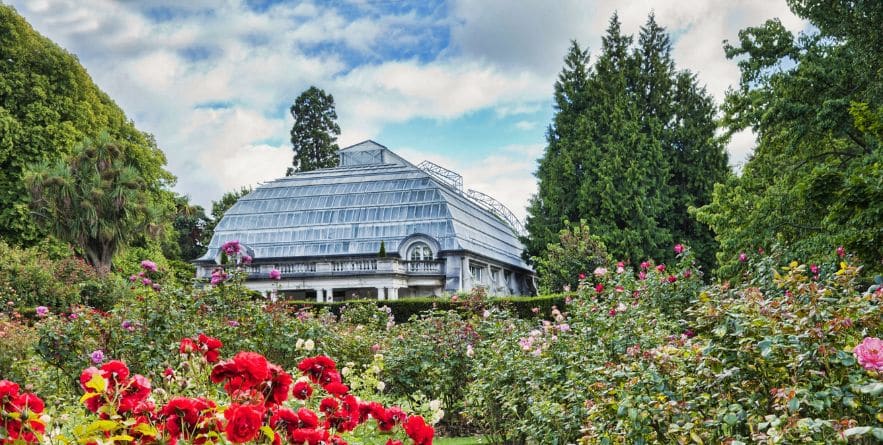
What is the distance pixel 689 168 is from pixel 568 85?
6765 mm

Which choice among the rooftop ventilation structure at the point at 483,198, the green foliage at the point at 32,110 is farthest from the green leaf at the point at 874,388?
the rooftop ventilation structure at the point at 483,198

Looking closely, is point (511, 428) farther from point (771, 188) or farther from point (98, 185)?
point (98, 185)

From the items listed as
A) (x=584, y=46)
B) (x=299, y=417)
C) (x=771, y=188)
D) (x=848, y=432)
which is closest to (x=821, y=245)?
(x=771, y=188)

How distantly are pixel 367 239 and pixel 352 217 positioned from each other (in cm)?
195

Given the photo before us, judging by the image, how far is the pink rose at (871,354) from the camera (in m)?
2.55

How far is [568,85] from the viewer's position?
32781 millimetres

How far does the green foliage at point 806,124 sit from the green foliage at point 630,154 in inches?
512

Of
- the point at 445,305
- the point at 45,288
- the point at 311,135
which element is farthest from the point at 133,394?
the point at 311,135

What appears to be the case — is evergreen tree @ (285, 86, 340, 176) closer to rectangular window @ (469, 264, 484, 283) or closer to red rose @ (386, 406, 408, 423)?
rectangular window @ (469, 264, 484, 283)

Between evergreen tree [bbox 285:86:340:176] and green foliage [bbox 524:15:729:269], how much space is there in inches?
828

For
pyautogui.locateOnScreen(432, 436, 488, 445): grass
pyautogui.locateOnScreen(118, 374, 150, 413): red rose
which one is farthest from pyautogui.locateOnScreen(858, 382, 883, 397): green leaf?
pyautogui.locateOnScreen(432, 436, 488, 445): grass

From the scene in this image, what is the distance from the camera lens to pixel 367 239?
33938mm

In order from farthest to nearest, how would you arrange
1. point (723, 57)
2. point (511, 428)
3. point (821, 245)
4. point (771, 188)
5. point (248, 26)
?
point (723, 57) → point (771, 188) → point (821, 245) → point (248, 26) → point (511, 428)

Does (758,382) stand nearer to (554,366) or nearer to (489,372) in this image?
(554,366)
